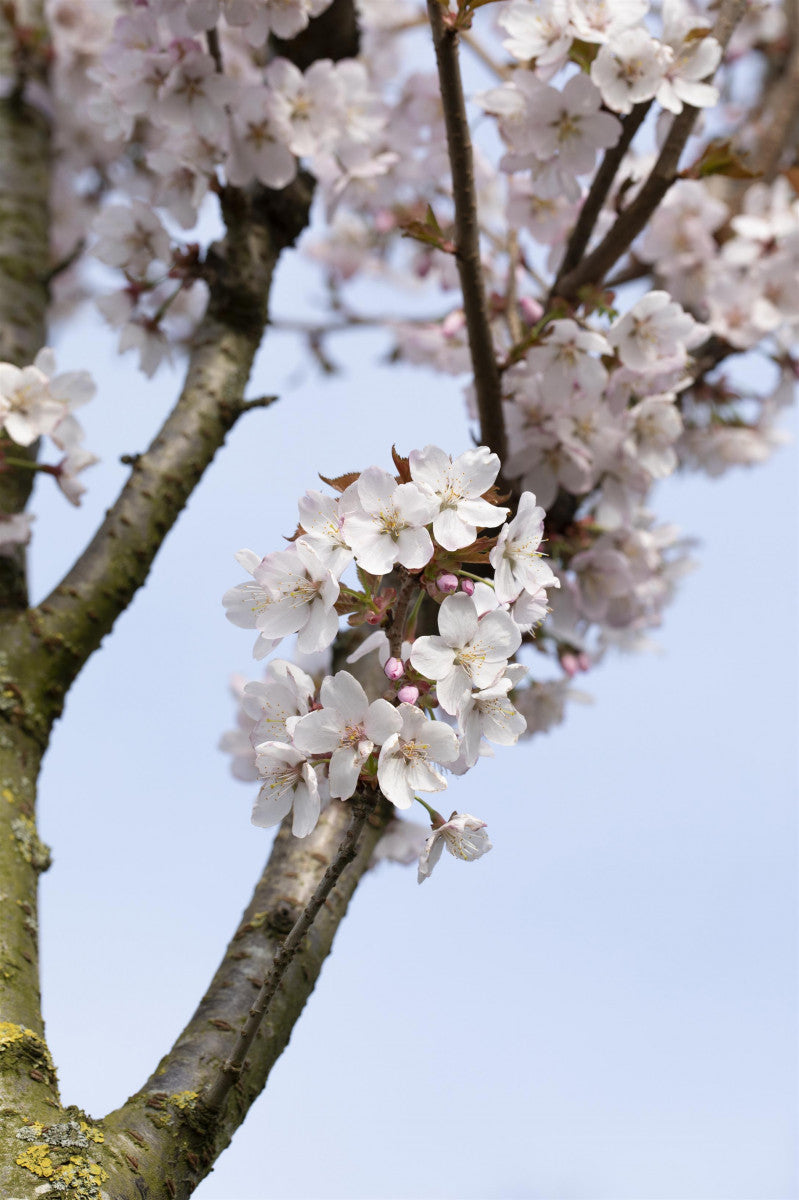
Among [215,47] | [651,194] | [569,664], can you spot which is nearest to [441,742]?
[651,194]

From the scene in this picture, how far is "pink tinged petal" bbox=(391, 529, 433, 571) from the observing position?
123 centimetres

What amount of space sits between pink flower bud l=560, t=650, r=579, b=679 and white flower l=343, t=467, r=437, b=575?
1.71 m

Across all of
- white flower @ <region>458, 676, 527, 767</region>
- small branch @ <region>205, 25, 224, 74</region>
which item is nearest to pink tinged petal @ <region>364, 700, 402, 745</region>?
white flower @ <region>458, 676, 527, 767</region>

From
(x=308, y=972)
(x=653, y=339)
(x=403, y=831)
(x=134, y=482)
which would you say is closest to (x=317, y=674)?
(x=403, y=831)

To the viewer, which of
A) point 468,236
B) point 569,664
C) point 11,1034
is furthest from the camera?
point 569,664

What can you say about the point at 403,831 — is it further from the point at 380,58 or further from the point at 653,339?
the point at 380,58

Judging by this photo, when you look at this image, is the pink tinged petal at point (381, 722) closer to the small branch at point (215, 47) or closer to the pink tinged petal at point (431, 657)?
the pink tinged petal at point (431, 657)

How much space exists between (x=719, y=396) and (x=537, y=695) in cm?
121

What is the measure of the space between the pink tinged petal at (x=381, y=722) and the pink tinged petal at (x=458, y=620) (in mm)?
120

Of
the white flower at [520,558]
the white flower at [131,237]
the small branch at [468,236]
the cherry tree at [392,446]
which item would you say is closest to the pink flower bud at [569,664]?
the cherry tree at [392,446]

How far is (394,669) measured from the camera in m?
1.22

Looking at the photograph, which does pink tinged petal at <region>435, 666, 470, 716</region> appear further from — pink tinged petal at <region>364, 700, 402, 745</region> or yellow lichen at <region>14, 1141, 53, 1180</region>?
yellow lichen at <region>14, 1141, 53, 1180</region>

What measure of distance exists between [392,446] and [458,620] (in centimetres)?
24

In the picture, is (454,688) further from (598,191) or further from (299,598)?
(598,191)
